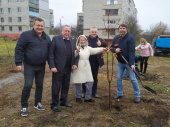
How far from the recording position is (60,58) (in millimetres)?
3441

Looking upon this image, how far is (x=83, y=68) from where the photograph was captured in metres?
3.89

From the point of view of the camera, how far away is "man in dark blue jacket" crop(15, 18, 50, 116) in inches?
123

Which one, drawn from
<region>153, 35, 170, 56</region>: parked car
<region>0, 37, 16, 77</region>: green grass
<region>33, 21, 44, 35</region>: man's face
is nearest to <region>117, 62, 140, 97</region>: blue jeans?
<region>33, 21, 44, 35</region>: man's face

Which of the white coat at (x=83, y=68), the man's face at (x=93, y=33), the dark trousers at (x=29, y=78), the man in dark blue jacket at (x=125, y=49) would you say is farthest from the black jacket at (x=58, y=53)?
the man in dark blue jacket at (x=125, y=49)

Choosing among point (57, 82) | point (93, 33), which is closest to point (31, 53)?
point (57, 82)

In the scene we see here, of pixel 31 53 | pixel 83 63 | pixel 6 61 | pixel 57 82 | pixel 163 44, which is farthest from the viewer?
pixel 163 44

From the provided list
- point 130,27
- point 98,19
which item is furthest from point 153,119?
point 98,19

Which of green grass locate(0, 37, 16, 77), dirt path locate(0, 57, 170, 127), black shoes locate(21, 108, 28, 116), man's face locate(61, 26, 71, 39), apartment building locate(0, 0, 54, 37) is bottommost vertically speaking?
dirt path locate(0, 57, 170, 127)

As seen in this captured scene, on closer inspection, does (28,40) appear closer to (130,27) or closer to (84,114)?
(84,114)

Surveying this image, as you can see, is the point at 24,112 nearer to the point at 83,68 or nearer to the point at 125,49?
the point at 83,68

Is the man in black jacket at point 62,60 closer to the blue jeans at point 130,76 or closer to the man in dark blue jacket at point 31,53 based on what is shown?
the man in dark blue jacket at point 31,53

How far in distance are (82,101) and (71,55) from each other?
1.27m

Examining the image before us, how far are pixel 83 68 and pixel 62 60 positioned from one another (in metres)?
0.63

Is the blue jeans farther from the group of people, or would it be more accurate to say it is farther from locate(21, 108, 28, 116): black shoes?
locate(21, 108, 28, 116): black shoes
